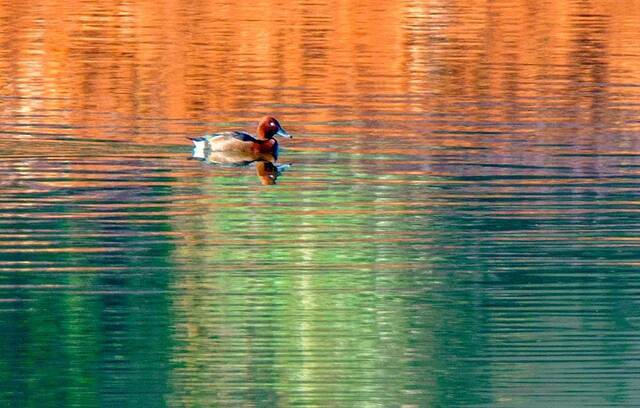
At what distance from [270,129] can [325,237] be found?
5.42 m

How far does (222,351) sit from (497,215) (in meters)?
4.68

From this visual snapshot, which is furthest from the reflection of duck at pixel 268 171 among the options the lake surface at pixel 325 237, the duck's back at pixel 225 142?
the duck's back at pixel 225 142

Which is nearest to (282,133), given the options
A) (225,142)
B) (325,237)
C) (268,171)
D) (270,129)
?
(270,129)

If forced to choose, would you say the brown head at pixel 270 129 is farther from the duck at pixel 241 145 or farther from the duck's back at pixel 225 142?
the duck's back at pixel 225 142

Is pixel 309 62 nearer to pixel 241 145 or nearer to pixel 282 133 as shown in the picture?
pixel 282 133

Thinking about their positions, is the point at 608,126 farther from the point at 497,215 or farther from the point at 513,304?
the point at 513,304

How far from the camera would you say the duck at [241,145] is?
63.5ft

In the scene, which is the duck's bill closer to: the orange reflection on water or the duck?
the duck

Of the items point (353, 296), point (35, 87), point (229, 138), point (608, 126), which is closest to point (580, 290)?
point (353, 296)

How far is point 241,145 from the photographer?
19953mm

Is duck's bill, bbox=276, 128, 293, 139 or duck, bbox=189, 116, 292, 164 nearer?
duck, bbox=189, 116, 292, 164

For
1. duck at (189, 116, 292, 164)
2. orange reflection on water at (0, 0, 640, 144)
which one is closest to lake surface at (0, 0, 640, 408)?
orange reflection on water at (0, 0, 640, 144)

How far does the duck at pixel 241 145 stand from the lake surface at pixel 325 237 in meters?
0.24

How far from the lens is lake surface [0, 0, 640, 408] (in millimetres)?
11391
